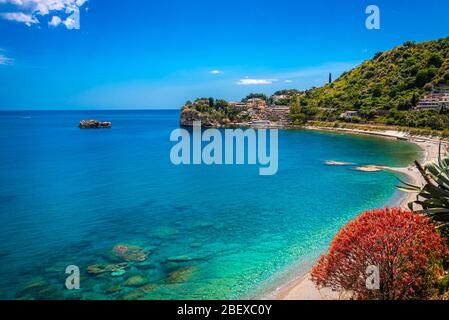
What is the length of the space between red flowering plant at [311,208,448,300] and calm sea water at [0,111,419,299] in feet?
19.3

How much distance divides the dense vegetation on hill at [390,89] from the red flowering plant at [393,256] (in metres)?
73.3

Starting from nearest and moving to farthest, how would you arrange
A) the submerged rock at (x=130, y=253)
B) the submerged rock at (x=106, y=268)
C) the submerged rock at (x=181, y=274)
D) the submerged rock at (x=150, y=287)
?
the submerged rock at (x=150, y=287)
the submerged rock at (x=181, y=274)
the submerged rock at (x=106, y=268)
the submerged rock at (x=130, y=253)

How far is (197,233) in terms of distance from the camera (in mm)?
21000

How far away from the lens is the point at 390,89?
102438 millimetres

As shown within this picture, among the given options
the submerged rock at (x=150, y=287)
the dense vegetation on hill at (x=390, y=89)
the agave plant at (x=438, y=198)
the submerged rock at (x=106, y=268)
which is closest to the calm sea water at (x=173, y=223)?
the submerged rock at (x=150, y=287)

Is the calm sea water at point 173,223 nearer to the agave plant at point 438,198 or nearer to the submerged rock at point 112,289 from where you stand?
the submerged rock at point 112,289

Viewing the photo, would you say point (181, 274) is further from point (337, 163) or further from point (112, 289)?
point (337, 163)

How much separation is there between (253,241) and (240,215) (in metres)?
5.44

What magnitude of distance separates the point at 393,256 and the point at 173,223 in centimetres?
1649

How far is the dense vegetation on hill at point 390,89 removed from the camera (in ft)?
285

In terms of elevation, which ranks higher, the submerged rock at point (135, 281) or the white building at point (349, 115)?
the white building at point (349, 115)

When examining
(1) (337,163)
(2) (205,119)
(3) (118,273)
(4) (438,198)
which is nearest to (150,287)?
(3) (118,273)
